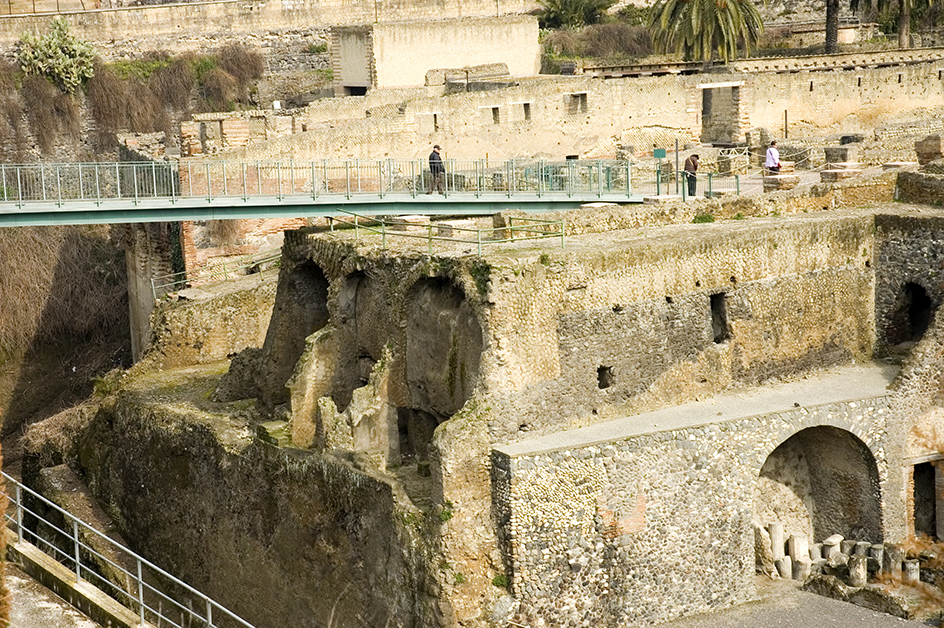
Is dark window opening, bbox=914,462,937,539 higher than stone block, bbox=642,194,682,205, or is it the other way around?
stone block, bbox=642,194,682,205

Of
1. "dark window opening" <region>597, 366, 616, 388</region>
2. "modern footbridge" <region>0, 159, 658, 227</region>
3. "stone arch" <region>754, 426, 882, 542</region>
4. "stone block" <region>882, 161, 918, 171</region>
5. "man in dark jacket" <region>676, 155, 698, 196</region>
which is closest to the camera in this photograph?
A: "dark window opening" <region>597, 366, 616, 388</region>

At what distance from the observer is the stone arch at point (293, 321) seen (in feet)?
87.8

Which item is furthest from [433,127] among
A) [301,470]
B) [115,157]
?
[301,470]

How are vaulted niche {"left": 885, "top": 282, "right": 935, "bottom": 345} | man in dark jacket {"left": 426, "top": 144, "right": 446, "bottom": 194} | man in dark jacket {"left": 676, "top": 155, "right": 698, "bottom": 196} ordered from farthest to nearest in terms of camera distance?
man in dark jacket {"left": 426, "top": 144, "right": 446, "bottom": 194} → man in dark jacket {"left": 676, "top": 155, "right": 698, "bottom": 196} → vaulted niche {"left": 885, "top": 282, "right": 935, "bottom": 345}

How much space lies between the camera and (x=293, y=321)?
26.9 metres

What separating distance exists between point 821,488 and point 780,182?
6.72 metres

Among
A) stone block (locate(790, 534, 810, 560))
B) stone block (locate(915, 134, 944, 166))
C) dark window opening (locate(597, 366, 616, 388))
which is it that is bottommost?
stone block (locate(790, 534, 810, 560))

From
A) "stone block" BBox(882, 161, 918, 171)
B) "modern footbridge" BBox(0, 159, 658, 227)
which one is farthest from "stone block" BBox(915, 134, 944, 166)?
"modern footbridge" BBox(0, 159, 658, 227)

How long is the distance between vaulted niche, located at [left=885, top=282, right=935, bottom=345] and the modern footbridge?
19.3 feet

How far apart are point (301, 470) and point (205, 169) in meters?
8.70

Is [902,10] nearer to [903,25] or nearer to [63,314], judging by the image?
[903,25]

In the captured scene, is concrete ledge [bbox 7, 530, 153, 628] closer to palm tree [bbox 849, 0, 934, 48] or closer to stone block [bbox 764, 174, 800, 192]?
stone block [bbox 764, 174, 800, 192]

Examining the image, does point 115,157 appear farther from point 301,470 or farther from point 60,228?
point 301,470

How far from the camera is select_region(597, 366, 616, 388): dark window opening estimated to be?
23109 mm
